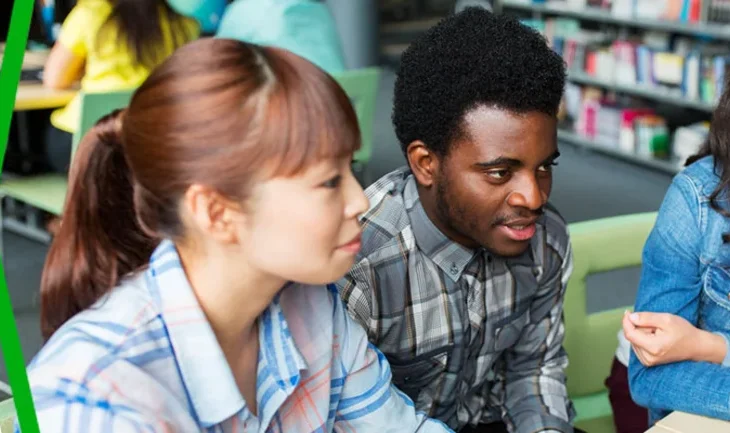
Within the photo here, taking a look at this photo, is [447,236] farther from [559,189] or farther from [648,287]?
[559,189]

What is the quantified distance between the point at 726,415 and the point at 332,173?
2.21ft

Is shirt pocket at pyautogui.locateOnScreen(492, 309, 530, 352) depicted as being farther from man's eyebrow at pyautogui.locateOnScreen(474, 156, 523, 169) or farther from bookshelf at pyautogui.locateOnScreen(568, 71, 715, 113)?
bookshelf at pyautogui.locateOnScreen(568, 71, 715, 113)

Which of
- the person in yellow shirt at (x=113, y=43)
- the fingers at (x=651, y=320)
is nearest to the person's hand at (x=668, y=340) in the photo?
the fingers at (x=651, y=320)

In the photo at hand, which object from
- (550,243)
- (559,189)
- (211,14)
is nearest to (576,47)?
(559,189)

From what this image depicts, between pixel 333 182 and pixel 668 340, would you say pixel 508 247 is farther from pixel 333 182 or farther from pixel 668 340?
pixel 333 182

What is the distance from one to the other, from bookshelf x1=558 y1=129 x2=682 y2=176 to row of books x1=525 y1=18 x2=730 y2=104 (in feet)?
1.19

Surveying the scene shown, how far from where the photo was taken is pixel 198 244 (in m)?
0.95

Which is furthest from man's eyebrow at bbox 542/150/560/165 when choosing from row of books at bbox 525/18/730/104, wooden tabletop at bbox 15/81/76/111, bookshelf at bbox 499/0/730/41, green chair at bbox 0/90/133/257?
bookshelf at bbox 499/0/730/41

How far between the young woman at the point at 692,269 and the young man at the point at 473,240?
6.4 inches

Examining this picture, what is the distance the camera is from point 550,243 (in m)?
1.51

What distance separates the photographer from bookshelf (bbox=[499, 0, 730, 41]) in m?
4.72

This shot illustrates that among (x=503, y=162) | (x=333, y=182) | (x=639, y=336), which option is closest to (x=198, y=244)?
(x=333, y=182)

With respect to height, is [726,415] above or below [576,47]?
above

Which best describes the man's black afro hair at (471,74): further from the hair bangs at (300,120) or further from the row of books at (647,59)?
the row of books at (647,59)
